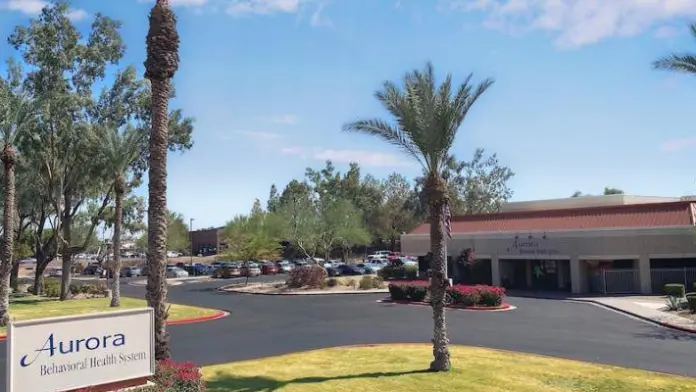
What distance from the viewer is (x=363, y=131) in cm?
1692

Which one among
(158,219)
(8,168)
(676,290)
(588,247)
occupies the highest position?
(8,168)

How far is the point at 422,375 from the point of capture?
13852 millimetres

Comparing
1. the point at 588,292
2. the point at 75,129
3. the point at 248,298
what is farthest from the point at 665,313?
the point at 75,129

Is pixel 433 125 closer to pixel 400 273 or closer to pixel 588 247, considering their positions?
pixel 588 247

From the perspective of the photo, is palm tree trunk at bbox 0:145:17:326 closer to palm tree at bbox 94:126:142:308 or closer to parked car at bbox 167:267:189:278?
palm tree at bbox 94:126:142:308

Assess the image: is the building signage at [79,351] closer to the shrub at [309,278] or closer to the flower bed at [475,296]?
the flower bed at [475,296]

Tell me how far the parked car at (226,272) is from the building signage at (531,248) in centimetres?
3278

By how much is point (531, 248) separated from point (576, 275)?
3466 millimetres

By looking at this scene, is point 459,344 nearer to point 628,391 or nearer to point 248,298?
point 628,391

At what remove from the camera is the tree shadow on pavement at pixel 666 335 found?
2015 cm

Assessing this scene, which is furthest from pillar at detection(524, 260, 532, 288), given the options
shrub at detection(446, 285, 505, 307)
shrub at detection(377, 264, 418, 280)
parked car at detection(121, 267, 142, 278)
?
parked car at detection(121, 267, 142, 278)

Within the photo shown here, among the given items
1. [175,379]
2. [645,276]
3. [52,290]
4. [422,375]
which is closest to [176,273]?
[52,290]

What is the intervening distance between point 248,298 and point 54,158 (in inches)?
567

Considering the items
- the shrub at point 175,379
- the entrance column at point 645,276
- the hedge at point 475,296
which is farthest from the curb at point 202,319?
the entrance column at point 645,276
